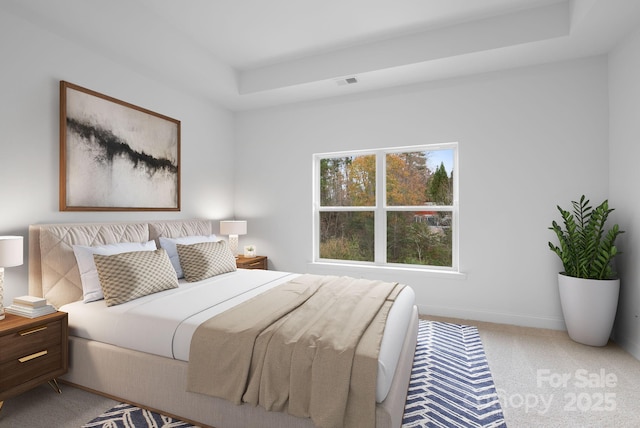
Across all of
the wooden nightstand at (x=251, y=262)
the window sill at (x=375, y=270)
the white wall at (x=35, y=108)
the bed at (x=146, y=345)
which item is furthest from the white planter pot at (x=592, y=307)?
the white wall at (x=35, y=108)

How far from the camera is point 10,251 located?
207 centimetres

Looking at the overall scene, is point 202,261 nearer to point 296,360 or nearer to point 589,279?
point 296,360

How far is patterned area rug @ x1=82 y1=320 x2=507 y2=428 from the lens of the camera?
75.5 inches

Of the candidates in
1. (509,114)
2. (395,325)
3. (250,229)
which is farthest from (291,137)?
(395,325)

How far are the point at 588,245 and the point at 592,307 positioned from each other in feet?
1.77

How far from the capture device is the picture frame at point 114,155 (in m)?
2.80

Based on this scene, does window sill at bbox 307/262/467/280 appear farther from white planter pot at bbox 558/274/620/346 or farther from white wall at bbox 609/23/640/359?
white wall at bbox 609/23/640/359

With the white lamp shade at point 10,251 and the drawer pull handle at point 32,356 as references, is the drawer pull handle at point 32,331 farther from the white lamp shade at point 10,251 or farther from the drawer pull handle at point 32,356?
the white lamp shade at point 10,251

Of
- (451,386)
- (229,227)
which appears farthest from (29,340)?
(451,386)

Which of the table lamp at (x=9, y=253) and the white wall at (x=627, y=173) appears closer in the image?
the table lamp at (x=9, y=253)

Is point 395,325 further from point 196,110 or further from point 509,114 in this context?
point 196,110

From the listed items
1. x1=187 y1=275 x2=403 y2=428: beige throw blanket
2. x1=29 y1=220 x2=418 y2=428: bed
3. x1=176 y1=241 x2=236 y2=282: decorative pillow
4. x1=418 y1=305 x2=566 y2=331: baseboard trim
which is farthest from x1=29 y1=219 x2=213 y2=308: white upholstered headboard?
x1=418 y1=305 x2=566 y2=331: baseboard trim

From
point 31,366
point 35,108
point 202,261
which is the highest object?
point 35,108

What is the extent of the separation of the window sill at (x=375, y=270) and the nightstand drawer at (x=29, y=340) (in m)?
2.81
